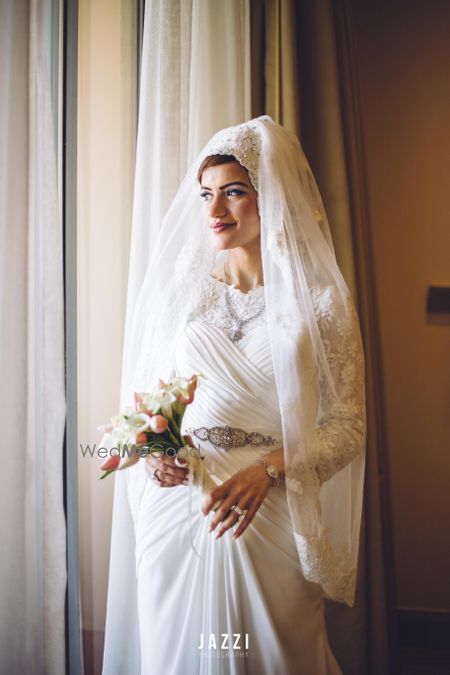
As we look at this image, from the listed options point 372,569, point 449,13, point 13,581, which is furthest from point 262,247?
point 449,13

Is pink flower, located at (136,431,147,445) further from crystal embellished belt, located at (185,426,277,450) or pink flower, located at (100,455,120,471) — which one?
crystal embellished belt, located at (185,426,277,450)

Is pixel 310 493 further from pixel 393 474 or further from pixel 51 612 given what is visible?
pixel 393 474

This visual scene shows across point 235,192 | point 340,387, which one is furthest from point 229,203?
point 340,387

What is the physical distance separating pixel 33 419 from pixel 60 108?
95 centimetres

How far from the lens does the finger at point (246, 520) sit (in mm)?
1295

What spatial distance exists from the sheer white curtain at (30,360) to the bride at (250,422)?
31 centimetres

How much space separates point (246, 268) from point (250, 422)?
0.42 m

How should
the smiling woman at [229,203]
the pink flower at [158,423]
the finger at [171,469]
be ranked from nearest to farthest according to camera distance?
the pink flower at [158,423] → the finger at [171,469] → the smiling woman at [229,203]

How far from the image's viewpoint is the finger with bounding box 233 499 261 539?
1295 mm

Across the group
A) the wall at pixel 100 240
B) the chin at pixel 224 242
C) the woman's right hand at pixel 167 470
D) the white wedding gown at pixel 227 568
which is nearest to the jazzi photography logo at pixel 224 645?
the white wedding gown at pixel 227 568

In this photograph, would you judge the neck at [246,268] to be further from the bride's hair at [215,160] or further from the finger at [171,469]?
the finger at [171,469]

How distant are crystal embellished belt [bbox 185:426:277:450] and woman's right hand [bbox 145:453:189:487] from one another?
117mm

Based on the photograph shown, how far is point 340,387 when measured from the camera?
147 cm

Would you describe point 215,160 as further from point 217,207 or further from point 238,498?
point 238,498
